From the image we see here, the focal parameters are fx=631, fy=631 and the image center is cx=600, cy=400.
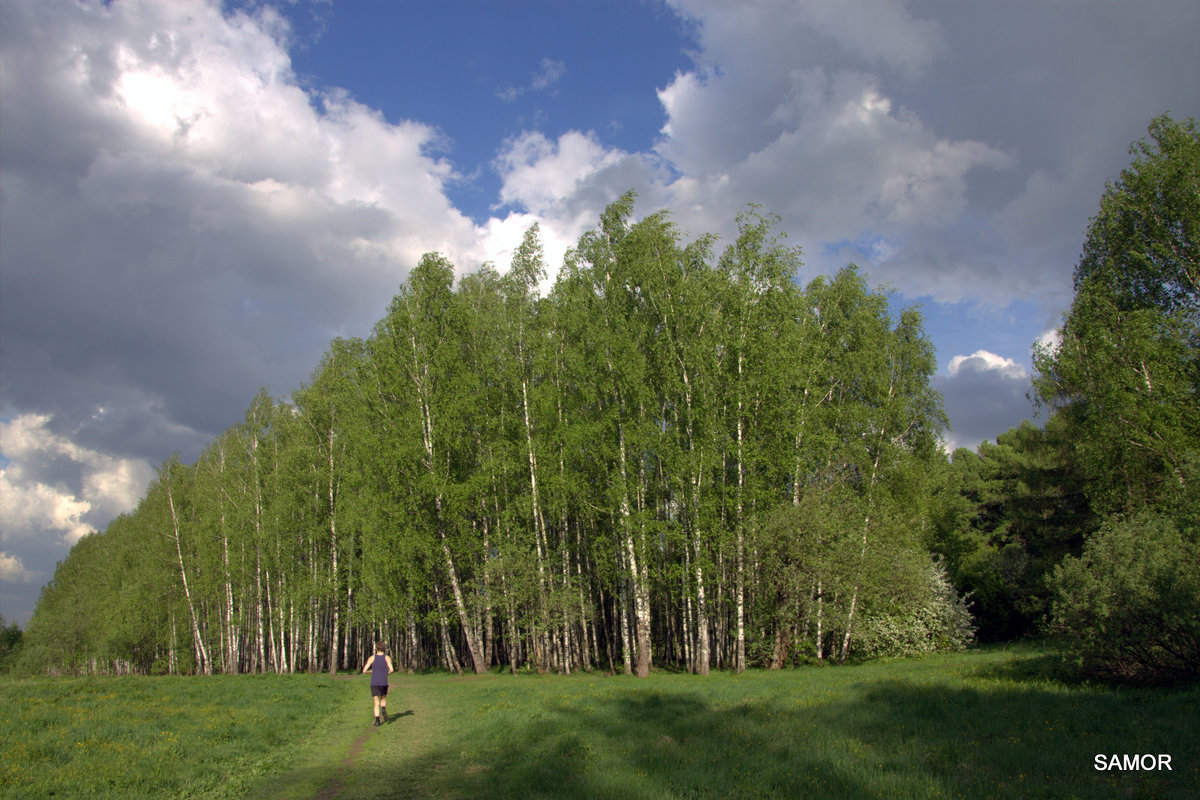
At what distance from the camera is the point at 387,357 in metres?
32.0

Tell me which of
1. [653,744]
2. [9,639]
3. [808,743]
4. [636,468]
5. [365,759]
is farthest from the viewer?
[9,639]

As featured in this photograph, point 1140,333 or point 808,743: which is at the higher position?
point 1140,333

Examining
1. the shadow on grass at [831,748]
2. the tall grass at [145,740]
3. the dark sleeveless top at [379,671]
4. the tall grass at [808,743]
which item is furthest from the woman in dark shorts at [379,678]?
the shadow on grass at [831,748]

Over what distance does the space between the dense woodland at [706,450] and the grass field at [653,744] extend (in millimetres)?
7006

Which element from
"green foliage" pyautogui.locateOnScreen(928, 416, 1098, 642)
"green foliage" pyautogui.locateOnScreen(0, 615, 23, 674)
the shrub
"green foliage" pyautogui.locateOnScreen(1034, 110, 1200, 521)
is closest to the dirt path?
the shrub

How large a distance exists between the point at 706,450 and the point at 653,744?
1398 cm

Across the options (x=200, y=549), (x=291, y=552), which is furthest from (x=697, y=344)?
(x=200, y=549)

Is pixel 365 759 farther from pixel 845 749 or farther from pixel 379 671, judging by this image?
pixel 845 749

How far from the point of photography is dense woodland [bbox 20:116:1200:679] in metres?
24.7

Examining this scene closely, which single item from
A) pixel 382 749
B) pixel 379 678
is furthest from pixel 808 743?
pixel 379 678

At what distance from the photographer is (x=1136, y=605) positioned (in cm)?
1364

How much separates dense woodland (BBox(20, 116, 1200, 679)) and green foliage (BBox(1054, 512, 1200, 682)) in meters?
1.56

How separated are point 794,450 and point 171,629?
56.3 metres

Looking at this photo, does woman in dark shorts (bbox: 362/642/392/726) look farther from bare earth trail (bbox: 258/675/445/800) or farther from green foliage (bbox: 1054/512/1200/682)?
green foliage (bbox: 1054/512/1200/682)
